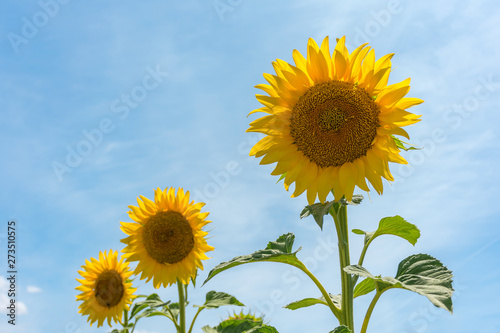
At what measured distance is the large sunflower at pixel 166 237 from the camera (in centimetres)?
592

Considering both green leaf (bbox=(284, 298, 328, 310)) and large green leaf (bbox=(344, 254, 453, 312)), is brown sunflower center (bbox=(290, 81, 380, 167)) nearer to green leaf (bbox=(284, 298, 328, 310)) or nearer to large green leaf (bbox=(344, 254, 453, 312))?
large green leaf (bbox=(344, 254, 453, 312))

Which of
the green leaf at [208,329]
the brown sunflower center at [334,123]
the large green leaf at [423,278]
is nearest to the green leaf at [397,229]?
the large green leaf at [423,278]

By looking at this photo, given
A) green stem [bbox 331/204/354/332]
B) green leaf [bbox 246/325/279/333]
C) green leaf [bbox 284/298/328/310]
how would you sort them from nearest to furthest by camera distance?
green stem [bbox 331/204/354/332] → green leaf [bbox 284/298/328/310] → green leaf [bbox 246/325/279/333]

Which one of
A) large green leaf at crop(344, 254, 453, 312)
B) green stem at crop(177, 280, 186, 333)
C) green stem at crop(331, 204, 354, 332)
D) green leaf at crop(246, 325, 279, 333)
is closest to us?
large green leaf at crop(344, 254, 453, 312)

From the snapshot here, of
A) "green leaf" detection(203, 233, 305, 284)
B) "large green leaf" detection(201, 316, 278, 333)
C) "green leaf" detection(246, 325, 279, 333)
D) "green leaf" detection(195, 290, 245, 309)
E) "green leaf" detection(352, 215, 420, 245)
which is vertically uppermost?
"green leaf" detection(195, 290, 245, 309)

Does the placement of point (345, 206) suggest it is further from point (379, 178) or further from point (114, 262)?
point (114, 262)

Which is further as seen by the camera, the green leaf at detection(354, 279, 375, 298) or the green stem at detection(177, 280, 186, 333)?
the green stem at detection(177, 280, 186, 333)

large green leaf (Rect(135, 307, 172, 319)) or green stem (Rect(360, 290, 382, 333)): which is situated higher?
large green leaf (Rect(135, 307, 172, 319))

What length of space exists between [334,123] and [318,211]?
68 centimetres

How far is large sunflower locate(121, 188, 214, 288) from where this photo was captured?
5.92 meters

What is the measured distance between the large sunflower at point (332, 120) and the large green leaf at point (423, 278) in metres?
0.61

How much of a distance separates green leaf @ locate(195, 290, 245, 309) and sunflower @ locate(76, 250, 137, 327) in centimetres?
157

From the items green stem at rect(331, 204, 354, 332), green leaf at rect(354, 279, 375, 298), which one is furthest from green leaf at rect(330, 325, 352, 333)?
green leaf at rect(354, 279, 375, 298)

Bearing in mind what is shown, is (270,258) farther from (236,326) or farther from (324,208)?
(236,326)
